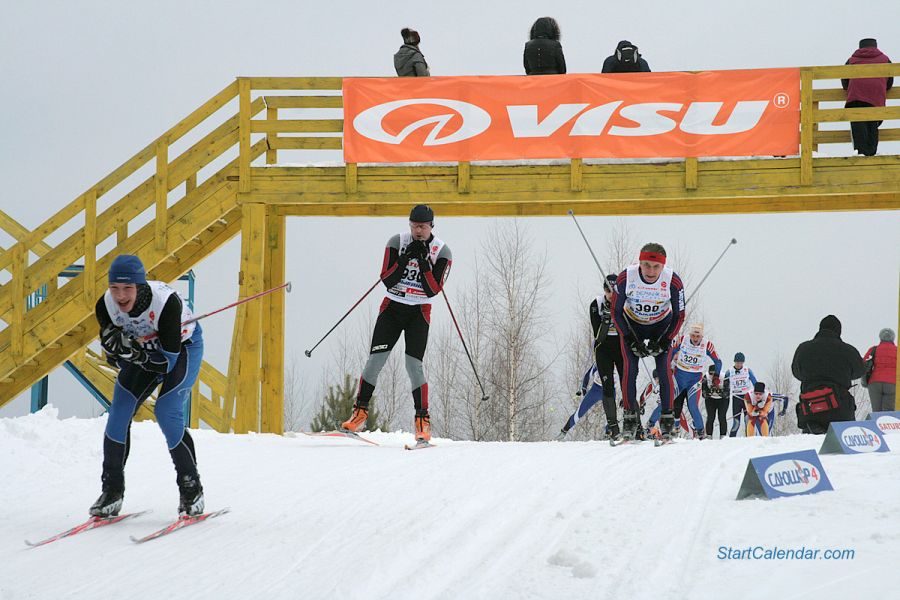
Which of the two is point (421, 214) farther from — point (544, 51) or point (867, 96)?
point (867, 96)

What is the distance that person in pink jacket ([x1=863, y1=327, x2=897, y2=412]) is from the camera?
13.2 metres

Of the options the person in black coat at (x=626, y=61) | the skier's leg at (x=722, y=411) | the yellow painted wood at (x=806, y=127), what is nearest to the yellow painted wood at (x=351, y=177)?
the person in black coat at (x=626, y=61)

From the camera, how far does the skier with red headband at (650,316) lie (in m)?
8.41

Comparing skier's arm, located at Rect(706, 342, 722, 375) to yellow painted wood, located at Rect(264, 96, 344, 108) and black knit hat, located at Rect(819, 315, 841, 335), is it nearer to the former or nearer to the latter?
black knit hat, located at Rect(819, 315, 841, 335)

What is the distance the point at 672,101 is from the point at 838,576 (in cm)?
966

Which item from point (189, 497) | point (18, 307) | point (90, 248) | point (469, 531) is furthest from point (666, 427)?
point (18, 307)

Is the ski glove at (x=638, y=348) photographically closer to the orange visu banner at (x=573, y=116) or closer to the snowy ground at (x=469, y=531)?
the snowy ground at (x=469, y=531)

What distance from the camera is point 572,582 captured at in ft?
13.0

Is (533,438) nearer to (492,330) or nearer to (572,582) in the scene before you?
(492,330)

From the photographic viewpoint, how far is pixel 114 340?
5496 millimetres

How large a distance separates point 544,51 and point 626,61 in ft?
3.58

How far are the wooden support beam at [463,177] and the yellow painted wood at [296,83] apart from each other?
1.92 meters

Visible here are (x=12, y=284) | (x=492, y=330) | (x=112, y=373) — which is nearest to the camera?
(x=12, y=284)

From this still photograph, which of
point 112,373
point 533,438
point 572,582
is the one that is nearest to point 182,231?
point 112,373
